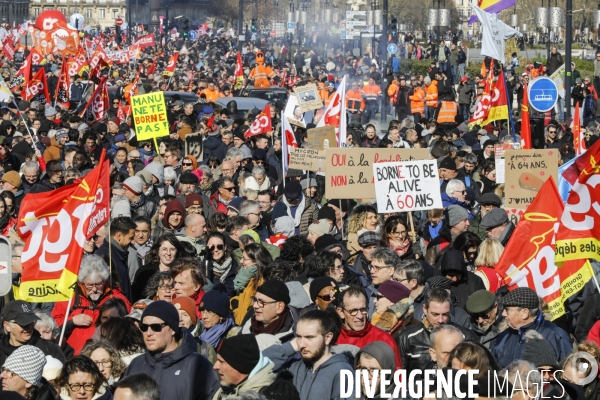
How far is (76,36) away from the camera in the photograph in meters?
45.2

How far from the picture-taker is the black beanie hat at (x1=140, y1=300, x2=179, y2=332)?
21.8 ft

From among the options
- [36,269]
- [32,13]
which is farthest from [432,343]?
[32,13]

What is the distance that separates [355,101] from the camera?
93.8 ft

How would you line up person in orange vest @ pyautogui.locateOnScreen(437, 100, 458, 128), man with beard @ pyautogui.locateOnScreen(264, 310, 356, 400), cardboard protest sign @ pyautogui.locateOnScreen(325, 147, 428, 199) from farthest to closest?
1. person in orange vest @ pyautogui.locateOnScreen(437, 100, 458, 128)
2. cardboard protest sign @ pyautogui.locateOnScreen(325, 147, 428, 199)
3. man with beard @ pyautogui.locateOnScreen(264, 310, 356, 400)

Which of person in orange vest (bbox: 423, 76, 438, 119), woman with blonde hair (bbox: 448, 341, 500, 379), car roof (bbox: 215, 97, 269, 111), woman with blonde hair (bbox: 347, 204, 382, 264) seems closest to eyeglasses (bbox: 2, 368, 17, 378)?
woman with blonde hair (bbox: 448, 341, 500, 379)

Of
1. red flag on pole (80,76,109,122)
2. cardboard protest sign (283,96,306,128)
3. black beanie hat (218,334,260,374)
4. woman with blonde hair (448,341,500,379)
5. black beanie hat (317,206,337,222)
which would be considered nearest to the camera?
woman with blonde hair (448,341,500,379)

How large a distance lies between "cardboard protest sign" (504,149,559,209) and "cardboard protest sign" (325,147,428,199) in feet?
3.68

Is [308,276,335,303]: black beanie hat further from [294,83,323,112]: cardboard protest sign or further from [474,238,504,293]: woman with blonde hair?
[294,83,323,112]: cardboard protest sign

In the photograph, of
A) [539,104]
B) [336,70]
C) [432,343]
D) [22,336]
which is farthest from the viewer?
[336,70]

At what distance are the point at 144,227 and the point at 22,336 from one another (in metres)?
3.18

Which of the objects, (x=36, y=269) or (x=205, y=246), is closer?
(x=36, y=269)

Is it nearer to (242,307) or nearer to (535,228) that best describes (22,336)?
(242,307)

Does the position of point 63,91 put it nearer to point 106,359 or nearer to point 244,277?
point 244,277

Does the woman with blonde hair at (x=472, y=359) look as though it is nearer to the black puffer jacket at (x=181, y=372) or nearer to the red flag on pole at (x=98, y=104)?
the black puffer jacket at (x=181, y=372)
